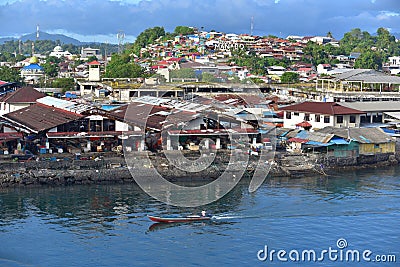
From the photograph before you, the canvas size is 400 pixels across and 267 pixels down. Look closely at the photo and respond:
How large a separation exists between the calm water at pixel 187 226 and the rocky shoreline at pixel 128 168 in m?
0.35

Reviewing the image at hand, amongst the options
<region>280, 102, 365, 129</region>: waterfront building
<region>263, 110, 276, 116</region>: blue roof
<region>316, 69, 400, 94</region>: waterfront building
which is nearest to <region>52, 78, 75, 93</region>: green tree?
<region>316, 69, 400, 94</region>: waterfront building

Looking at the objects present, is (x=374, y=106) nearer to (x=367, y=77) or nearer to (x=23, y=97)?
(x=367, y=77)

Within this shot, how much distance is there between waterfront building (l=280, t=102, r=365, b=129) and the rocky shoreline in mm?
2019

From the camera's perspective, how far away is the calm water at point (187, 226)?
10.1 metres

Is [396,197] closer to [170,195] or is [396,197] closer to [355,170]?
[355,170]

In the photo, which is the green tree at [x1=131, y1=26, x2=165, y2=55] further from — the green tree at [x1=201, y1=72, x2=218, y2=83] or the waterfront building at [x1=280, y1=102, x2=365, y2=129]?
the waterfront building at [x1=280, y1=102, x2=365, y2=129]

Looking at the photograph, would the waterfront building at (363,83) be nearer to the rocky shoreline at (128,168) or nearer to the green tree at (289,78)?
the green tree at (289,78)

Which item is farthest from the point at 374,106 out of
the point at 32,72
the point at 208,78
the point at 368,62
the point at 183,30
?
the point at 183,30

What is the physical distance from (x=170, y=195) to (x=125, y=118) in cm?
411

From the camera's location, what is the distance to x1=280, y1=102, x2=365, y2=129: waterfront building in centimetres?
1850

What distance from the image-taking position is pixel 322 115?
1855cm

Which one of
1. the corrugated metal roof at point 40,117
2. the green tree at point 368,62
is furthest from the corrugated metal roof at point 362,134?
the green tree at point 368,62

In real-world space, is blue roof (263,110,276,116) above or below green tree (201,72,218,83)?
below

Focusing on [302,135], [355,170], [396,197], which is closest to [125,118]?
[302,135]
